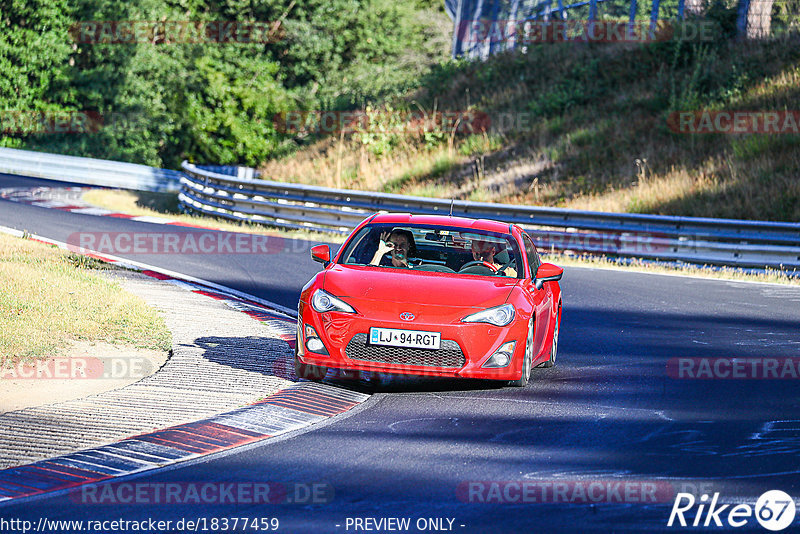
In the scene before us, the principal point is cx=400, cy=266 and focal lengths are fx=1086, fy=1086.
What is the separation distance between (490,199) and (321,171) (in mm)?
7001

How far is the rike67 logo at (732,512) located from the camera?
5379 millimetres

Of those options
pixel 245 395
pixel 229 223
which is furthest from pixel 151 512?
pixel 229 223

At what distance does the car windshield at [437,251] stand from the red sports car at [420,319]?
18 mm

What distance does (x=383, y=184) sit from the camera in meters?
31.1

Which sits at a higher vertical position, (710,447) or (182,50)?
(182,50)

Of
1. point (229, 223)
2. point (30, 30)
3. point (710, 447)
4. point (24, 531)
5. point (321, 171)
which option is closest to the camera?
point (24, 531)

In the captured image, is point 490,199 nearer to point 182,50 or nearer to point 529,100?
point 529,100

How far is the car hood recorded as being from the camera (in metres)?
8.64
